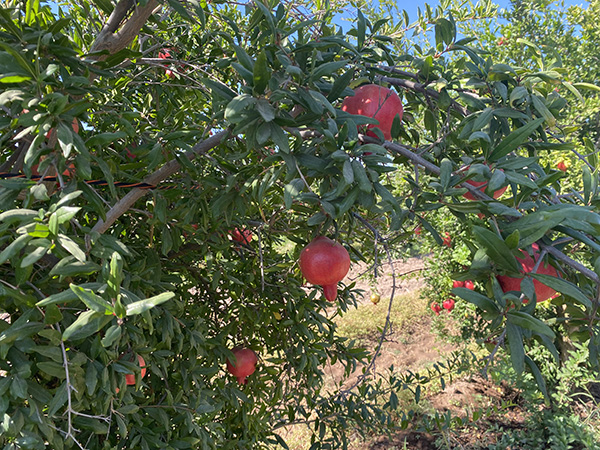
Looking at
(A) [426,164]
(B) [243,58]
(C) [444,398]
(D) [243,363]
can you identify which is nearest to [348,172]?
(A) [426,164]

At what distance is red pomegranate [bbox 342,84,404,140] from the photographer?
1075mm

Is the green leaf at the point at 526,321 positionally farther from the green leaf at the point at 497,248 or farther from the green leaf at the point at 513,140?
the green leaf at the point at 513,140

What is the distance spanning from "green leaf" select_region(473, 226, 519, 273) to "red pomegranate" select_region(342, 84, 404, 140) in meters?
0.43

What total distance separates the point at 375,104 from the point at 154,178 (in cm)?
63

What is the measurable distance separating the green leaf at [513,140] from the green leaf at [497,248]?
0.70 ft

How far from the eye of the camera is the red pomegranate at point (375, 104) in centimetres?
108

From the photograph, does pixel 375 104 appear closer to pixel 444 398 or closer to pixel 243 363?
pixel 243 363

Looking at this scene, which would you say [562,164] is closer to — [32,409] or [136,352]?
[136,352]

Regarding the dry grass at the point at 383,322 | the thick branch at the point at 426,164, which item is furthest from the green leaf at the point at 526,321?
the dry grass at the point at 383,322

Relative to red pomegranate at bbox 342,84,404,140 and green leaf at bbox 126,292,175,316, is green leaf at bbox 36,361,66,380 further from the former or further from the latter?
red pomegranate at bbox 342,84,404,140

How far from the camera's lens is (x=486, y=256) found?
0.75 metres

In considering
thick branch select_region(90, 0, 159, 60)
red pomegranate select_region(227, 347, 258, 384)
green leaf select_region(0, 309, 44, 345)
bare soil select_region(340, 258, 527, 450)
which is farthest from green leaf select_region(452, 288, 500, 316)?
bare soil select_region(340, 258, 527, 450)

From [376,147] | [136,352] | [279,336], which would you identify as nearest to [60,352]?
[136,352]

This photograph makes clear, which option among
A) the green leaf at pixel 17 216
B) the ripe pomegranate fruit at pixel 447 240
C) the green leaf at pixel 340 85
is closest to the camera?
the green leaf at pixel 17 216
